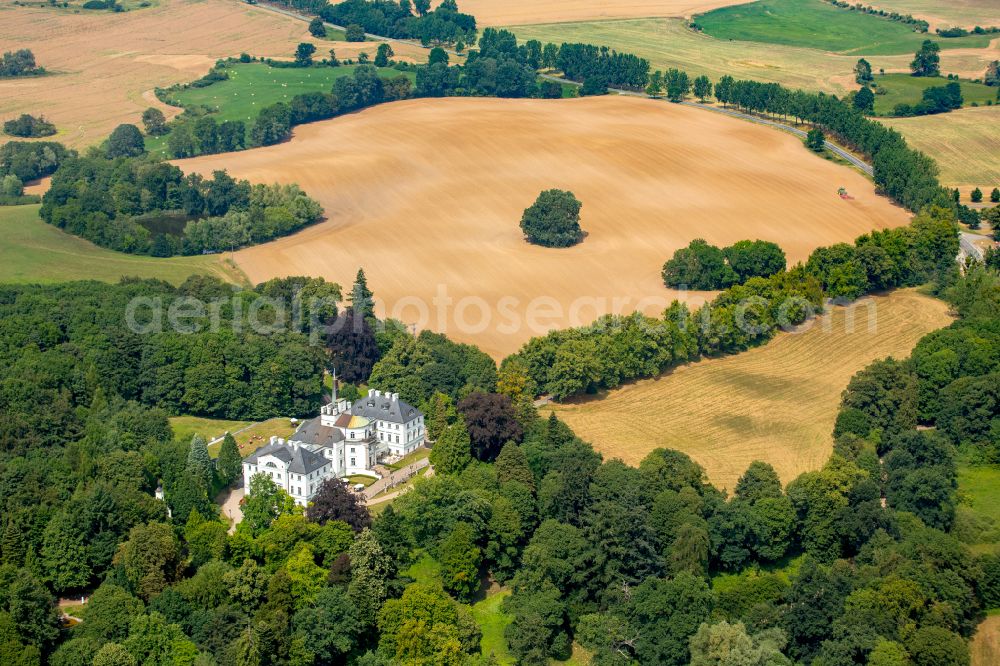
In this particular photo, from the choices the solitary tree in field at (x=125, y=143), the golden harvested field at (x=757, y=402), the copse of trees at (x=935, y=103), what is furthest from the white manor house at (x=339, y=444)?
the copse of trees at (x=935, y=103)

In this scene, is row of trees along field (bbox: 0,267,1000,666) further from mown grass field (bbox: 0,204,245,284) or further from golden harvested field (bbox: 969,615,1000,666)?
mown grass field (bbox: 0,204,245,284)

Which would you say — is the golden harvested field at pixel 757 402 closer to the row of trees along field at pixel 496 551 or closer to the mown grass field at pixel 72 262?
the row of trees along field at pixel 496 551

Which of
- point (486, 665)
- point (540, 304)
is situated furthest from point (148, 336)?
point (486, 665)

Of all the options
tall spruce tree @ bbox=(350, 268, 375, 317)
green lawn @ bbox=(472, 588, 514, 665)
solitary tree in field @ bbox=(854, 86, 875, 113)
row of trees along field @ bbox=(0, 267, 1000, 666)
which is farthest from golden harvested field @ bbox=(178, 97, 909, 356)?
green lawn @ bbox=(472, 588, 514, 665)

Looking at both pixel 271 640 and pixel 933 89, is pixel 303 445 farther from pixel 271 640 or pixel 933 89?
pixel 933 89

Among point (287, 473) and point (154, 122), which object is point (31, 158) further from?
point (287, 473)

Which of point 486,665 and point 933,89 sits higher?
point 933,89

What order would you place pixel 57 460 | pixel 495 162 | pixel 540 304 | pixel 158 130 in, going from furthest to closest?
pixel 158 130, pixel 495 162, pixel 540 304, pixel 57 460
